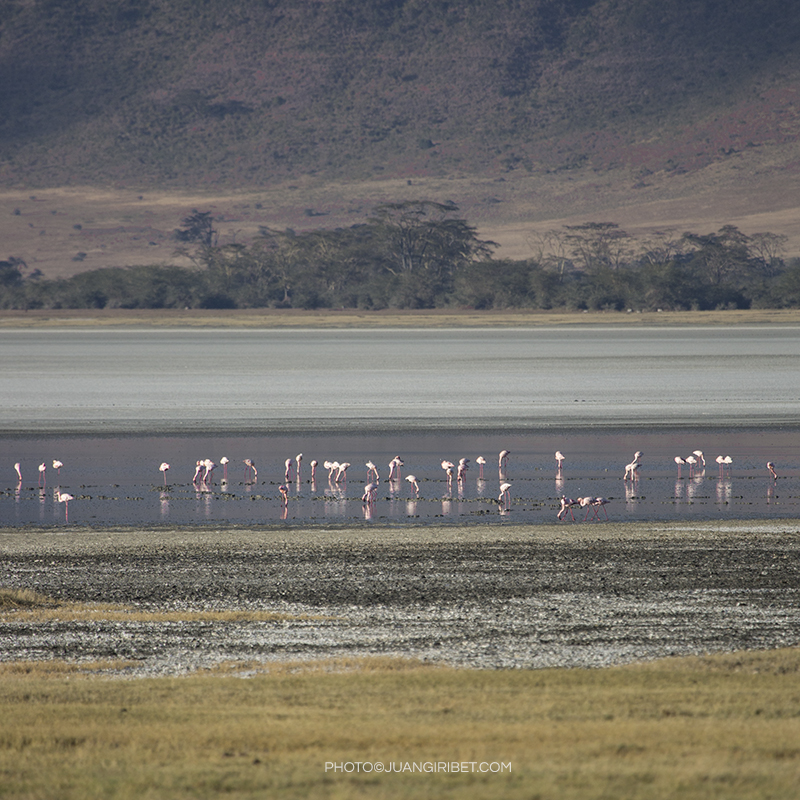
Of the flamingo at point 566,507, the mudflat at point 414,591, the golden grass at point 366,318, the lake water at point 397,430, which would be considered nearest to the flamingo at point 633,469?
the lake water at point 397,430

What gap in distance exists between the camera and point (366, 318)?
110875mm

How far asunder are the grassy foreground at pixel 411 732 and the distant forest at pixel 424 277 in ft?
349

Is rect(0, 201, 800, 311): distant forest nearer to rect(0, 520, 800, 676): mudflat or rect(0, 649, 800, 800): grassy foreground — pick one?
rect(0, 520, 800, 676): mudflat

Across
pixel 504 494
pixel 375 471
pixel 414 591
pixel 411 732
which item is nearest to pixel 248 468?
pixel 375 471

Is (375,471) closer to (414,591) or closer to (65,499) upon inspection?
(65,499)

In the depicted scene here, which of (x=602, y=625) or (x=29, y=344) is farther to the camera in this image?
(x=29, y=344)

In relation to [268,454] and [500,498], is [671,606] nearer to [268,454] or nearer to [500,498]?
[500,498]

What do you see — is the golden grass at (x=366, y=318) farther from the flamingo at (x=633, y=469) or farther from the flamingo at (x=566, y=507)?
the flamingo at (x=566, y=507)

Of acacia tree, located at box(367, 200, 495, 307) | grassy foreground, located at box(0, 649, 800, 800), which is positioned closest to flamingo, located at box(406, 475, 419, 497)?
grassy foreground, located at box(0, 649, 800, 800)

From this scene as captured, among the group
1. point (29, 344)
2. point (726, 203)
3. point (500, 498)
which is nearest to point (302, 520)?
point (500, 498)

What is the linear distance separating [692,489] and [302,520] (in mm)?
6987

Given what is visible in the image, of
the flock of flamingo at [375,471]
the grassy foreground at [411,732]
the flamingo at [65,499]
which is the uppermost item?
the flock of flamingo at [375,471]

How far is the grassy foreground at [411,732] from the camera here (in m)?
6.02

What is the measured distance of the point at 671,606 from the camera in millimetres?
11461
